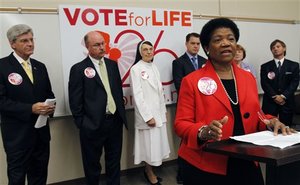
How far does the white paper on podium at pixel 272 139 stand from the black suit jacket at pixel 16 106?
175 cm

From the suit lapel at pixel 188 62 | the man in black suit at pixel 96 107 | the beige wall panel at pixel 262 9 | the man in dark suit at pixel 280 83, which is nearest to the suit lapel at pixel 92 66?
the man in black suit at pixel 96 107

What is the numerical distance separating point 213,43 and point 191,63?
6.92ft

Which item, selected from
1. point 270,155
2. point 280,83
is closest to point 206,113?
point 270,155

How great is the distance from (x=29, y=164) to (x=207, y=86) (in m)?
1.81

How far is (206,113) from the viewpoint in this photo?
4.24 ft

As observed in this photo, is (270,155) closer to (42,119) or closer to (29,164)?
(42,119)

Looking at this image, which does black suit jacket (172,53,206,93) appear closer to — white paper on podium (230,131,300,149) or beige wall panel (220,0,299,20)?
beige wall panel (220,0,299,20)

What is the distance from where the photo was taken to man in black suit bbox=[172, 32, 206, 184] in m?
3.39

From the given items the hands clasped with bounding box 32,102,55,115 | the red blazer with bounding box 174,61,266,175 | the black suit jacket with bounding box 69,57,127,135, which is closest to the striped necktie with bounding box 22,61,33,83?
the hands clasped with bounding box 32,102,55,115

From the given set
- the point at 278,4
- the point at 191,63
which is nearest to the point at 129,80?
the point at 191,63

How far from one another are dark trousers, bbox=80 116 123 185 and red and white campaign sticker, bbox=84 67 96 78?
42 centimetres

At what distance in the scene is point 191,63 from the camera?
344cm

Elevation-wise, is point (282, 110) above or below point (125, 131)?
above

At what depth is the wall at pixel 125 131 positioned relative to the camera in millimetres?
3024
